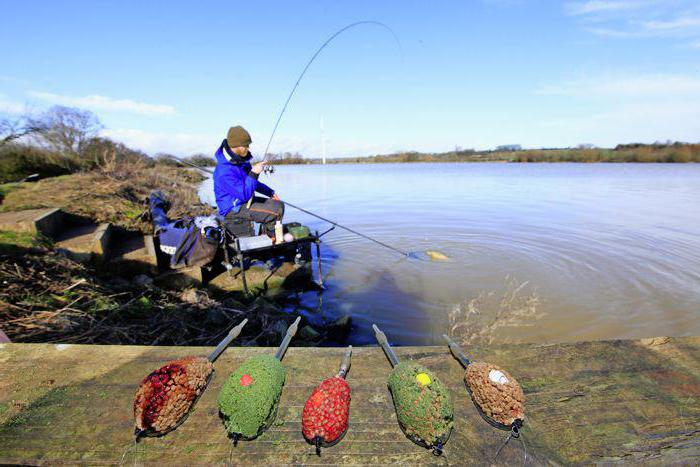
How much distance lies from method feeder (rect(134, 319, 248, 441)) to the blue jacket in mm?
4268

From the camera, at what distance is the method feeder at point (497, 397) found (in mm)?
1291

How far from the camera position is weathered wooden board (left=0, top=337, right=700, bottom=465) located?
48.5 inches

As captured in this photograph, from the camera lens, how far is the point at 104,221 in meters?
6.73

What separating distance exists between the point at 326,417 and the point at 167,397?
0.66 meters

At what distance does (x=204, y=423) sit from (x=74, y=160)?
50.0 ft

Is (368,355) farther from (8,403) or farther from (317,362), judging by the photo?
(8,403)

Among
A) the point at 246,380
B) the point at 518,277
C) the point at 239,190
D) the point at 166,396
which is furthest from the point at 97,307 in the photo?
the point at 518,277

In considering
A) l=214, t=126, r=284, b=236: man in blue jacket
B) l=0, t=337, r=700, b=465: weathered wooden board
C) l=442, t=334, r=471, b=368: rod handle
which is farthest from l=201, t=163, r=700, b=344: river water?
l=0, t=337, r=700, b=465: weathered wooden board

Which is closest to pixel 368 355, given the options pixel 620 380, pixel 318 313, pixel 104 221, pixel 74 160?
pixel 620 380

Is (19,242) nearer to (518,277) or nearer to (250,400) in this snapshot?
(250,400)

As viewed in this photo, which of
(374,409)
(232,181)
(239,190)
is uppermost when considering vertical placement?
(232,181)

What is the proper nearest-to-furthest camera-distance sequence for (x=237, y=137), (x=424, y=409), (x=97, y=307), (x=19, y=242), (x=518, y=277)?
(x=424, y=409) < (x=97, y=307) < (x=19, y=242) < (x=237, y=137) < (x=518, y=277)

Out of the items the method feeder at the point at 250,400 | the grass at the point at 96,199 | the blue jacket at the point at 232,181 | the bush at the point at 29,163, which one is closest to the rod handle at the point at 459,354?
the method feeder at the point at 250,400

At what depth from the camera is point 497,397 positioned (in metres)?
1.33
